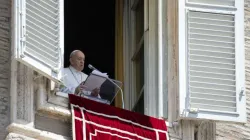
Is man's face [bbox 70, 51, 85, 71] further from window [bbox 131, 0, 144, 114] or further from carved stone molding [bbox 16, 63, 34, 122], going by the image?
carved stone molding [bbox 16, 63, 34, 122]

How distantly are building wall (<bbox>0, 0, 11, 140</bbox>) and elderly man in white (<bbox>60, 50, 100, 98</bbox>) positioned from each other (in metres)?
0.49

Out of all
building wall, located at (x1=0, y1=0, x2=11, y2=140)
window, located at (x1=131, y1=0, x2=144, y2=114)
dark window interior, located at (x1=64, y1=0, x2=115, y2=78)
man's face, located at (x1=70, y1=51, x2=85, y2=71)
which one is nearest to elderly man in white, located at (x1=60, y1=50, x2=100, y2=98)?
man's face, located at (x1=70, y1=51, x2=85, y2=71)

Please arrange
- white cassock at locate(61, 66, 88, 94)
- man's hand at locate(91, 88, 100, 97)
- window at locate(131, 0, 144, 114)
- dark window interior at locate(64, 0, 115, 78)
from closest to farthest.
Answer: man's hand at locate(91, 88, 100, 97)
white cassock at locate(61, 66, 88, 94)
window at locate(131, 0, 144, 114)
dark window interior at locate(64, 0, 115, 78)

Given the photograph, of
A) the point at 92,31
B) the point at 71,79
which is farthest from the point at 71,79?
the point at 92,31

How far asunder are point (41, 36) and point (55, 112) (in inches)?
23.4

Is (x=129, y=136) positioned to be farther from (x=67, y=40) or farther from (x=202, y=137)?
(x=67, y=40)

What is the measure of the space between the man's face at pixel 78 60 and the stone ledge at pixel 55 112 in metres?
1.26

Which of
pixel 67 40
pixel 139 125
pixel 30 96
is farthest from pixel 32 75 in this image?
pixel 67 40

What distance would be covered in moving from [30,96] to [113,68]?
3.25m

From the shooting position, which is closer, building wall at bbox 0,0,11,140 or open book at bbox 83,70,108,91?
building wall at bbox 0,0,11,140

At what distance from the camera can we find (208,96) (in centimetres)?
1570

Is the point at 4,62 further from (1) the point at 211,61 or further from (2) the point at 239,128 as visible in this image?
(2) the point at 239,128

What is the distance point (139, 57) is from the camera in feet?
54.9

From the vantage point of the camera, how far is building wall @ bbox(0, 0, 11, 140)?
14781 mm
